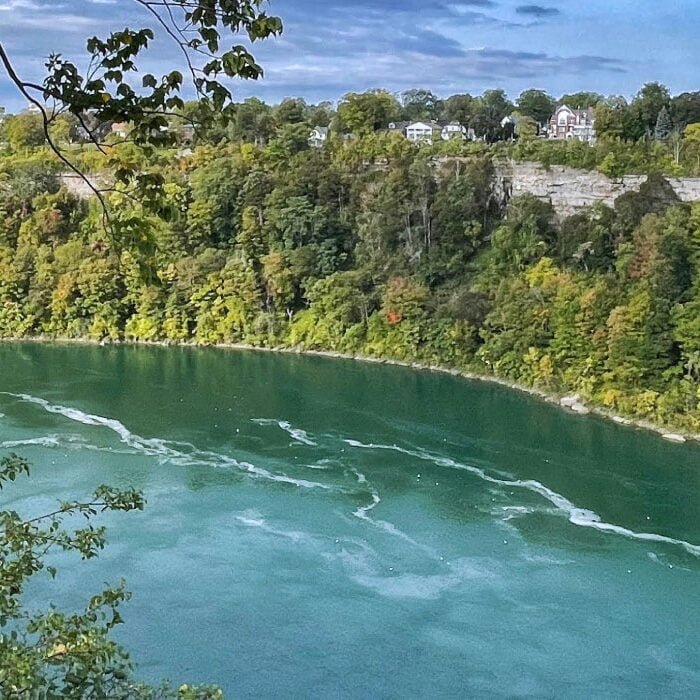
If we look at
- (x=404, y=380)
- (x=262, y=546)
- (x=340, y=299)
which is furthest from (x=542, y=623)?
(x=340, y=299)

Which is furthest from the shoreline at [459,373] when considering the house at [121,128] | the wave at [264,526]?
the wave at [264,526]

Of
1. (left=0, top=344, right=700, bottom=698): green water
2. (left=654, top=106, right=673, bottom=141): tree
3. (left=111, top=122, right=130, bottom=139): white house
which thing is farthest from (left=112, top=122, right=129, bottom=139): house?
(left=654, top=106, right=673, bottom=141): tree

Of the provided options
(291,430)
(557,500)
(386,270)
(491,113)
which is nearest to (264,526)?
(557,500)

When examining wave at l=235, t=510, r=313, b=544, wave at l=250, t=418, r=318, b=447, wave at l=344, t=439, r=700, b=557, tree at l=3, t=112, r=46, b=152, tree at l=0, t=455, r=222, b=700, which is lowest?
wave at l=235, t=510, r=313, b=544

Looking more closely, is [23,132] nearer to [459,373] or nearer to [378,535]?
[459,373]

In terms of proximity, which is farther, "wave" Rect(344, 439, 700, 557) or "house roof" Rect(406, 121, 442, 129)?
"house roof" Rect(406, 121, 442, 129)

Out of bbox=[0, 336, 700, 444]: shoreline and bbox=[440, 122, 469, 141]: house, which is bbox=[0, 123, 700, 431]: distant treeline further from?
bbox=[440, 122, 469, 141]: house
